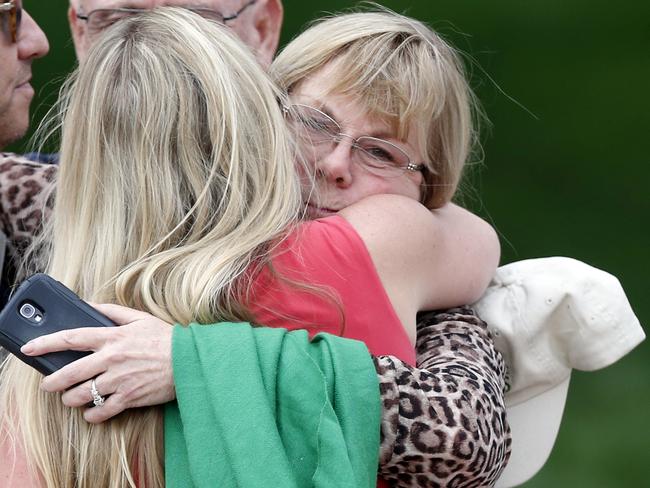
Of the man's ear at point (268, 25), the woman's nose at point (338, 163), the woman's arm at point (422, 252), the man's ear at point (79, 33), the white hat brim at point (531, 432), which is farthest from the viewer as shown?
the man's ear at point (268, 25)

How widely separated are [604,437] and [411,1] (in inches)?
80.4

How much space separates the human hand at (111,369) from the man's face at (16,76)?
3.00ft

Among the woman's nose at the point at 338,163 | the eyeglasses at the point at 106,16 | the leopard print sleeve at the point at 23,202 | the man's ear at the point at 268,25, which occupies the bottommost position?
the leopard print sleeve at the point at 23,202

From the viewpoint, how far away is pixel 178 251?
71.9 inches

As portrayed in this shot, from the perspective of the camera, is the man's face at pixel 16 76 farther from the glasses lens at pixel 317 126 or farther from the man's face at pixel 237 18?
the glasses lens at pixel 317 126

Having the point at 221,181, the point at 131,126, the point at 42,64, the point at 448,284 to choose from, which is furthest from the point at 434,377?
the point at 42,64

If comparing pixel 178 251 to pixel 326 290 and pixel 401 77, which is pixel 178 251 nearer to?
pixel 326 290

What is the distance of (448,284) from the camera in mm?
2104

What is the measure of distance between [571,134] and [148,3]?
11.0ft

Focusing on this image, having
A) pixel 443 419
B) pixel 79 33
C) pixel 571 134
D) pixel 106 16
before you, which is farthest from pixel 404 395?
pixel 571 134

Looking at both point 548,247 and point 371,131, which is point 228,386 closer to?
point 371,131

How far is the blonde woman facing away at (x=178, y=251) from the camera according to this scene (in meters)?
1.75

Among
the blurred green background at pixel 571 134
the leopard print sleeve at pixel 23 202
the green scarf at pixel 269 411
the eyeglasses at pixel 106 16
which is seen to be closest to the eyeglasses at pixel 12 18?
the leopard print sleeve at pixel 23 202

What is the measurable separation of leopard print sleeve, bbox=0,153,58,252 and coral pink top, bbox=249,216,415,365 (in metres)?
0.66
